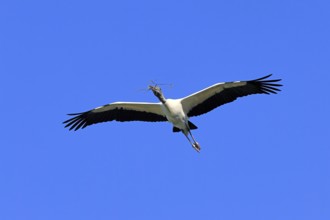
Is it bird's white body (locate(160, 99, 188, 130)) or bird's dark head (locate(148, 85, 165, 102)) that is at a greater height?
bird's dark head (locate(148, 85, 165, 102))

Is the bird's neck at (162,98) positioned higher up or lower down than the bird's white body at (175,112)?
higher up

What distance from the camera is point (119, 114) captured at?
2794 centimetres

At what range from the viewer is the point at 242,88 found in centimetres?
2652

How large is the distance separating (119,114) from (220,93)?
3479 millimetres

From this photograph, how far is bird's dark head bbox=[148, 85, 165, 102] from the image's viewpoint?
26.5 metres

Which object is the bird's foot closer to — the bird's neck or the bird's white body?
the bird's white body

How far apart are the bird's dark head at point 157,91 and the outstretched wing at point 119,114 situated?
0.60 metres

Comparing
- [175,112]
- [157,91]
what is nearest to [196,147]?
[175,112]

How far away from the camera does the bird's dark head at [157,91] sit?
26469 millimetres

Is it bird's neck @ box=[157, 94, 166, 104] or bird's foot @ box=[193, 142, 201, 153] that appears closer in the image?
bird's neck @ box=[157, 94, 166, 104]

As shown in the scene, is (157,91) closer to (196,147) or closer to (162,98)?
(162,98)

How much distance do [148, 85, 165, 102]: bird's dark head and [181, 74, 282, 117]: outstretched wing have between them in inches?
26.2

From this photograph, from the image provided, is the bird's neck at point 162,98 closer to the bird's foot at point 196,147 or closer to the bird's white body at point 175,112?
the bird's white body at point 175,112

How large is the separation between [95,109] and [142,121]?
156 cm
